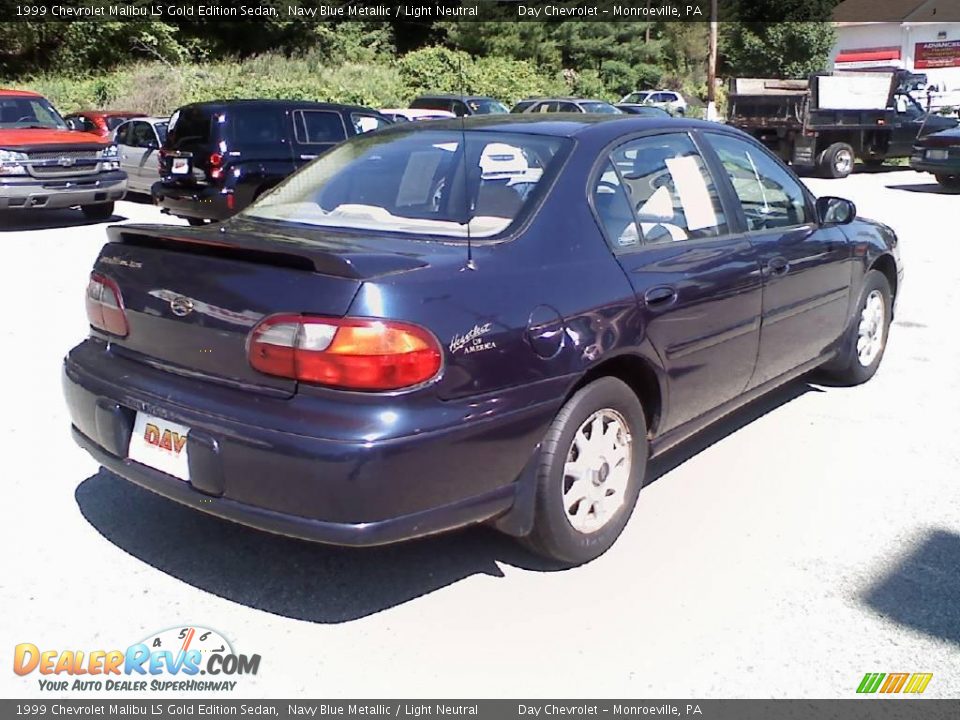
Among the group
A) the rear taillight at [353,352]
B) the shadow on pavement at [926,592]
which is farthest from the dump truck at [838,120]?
the rear taillight at [353,352]

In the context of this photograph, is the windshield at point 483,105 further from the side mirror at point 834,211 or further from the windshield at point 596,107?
the side mirror at point 834,211

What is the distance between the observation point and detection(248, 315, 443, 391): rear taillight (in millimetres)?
2889

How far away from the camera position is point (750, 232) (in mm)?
4473

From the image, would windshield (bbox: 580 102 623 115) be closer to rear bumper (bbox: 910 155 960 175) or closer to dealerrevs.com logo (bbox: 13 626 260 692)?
rear bumper (bbox: 910 155 960 175)

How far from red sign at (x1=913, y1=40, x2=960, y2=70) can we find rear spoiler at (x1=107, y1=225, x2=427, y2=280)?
5150 centimetres

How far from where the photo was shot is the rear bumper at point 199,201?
11242mm

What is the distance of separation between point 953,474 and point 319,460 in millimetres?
3207

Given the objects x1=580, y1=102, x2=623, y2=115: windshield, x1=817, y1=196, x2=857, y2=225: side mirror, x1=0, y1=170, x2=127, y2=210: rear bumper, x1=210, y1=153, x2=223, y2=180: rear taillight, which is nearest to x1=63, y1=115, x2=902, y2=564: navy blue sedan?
x1=817, y1=196, x2=857, y2=225: side mirror

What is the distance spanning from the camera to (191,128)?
1173 centimetres

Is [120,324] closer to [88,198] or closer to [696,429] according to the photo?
[696,429]

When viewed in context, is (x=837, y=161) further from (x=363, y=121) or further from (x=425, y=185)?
(x=425, y=185)

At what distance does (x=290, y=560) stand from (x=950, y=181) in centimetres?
1783

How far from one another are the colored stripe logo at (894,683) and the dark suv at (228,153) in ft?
30.3
